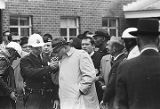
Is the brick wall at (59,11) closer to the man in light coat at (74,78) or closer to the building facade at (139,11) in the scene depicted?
the building facade at (139,11)

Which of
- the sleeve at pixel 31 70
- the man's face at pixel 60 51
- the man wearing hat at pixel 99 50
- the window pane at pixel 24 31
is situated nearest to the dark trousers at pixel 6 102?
the sleeve at pixel 31 70

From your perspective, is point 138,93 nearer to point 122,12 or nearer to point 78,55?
point 78,55

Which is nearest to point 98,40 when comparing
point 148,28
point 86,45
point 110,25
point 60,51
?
point 86,45

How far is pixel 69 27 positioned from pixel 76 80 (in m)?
9.23

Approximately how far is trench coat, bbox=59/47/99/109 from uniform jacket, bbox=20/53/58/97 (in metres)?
0.49

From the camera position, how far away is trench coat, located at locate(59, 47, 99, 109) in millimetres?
A: 7828

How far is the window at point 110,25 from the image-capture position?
1794 cm

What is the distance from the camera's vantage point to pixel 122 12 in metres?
18.1

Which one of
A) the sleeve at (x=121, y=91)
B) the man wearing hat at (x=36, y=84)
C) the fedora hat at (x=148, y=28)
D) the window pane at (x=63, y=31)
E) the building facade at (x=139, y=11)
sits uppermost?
the building facade at (x=139, y=11)

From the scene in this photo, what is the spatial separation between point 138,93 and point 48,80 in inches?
158

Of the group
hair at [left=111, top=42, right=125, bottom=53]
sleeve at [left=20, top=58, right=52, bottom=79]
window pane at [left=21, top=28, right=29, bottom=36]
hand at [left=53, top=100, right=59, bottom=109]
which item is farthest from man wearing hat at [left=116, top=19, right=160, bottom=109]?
window pane at [left=21, top=28, right=29, bottom=36]

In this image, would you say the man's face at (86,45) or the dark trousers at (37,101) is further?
the man's face at (86,45)

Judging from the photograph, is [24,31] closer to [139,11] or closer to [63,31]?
[63,31]

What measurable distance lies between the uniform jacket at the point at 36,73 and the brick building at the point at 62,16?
683 cm
